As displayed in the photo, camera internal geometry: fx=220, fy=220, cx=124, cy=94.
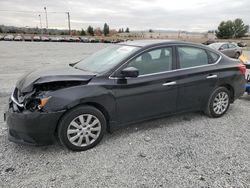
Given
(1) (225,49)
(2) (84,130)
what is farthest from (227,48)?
(2) (84,130)

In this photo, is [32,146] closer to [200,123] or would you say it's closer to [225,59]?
[200,123]

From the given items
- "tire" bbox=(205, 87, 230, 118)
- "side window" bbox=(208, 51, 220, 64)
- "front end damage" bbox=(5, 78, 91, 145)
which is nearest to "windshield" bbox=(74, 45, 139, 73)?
"front end damage" bbox=(5, 78, 91, 145)

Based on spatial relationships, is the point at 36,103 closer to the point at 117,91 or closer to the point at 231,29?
the point at 117,91

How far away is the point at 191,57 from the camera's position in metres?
4.09

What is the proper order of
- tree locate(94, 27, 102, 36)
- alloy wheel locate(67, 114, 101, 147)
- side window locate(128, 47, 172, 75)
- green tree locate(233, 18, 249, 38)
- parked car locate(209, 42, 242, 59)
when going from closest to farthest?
alloy wheel locate(67, 114, 101, 147) → side window locate(128, 47, 172, 75) → parked car locate(209, 42, 242, 59) → green tree locate(233, 18, 249, 38) → tree locate(94, 27, 102, 36)

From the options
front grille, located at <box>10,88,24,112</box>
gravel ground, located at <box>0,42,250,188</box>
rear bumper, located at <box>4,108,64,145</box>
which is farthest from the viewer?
front grille, located at <box>10,88,24,112</box>

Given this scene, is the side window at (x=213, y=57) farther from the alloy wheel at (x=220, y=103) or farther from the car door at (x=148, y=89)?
the car door at (x=148, y=89)

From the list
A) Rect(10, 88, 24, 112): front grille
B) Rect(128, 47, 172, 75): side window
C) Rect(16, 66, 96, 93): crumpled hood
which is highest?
Rect(128, 47, 172, 75): side window

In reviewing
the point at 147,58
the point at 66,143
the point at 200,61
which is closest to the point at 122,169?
the point at 66,143

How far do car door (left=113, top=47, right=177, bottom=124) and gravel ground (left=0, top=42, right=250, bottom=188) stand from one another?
43 cm

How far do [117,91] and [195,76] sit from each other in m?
1.59

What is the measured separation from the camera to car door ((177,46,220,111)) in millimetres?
3934

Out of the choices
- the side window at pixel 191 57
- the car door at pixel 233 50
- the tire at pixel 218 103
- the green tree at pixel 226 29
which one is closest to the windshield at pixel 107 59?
the side window at pixel 191 57

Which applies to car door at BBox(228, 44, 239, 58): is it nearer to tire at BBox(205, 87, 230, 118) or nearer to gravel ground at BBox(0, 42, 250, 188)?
tire at BBox(205, 87, 230, 118)
